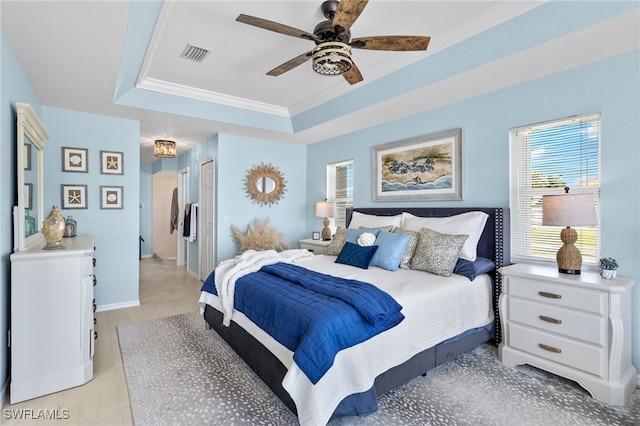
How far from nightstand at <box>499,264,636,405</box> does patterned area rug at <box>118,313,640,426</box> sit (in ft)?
0.44

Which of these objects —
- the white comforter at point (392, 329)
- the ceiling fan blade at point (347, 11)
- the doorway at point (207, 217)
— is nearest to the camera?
the white comforter at point (392, 329)

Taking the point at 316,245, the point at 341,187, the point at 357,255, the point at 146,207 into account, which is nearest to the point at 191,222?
the point at 316,245

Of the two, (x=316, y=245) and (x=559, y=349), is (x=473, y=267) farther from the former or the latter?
(x=316, y=245)

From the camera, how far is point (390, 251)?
3.08 m

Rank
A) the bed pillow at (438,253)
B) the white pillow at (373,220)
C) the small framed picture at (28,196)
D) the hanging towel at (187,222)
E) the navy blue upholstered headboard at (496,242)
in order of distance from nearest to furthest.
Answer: the small framed picture at (28,196) → the bed pillow at (438,253) → the navy blue upholstered headboard at (496,242) → the white pillow at (373,220) → the hanging towel at (187,222)

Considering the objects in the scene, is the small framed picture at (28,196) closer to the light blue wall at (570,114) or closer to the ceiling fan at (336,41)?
the ceiling fan at (336,41)

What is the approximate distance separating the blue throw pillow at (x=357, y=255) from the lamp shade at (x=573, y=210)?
150cm

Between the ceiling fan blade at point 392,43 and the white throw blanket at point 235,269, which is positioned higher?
the ceiling fan blade at point 392,43

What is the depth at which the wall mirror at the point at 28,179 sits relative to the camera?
236cm

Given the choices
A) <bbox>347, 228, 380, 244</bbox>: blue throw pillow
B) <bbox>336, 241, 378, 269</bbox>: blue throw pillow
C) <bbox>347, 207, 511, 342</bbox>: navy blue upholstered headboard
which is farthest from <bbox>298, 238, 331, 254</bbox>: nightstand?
<bbox>347, 207, 511, 342</bbox>: navy blue upholstered headboard

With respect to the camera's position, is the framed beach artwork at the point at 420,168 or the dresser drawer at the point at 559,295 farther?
the framed beach artwork at the point at 420,168

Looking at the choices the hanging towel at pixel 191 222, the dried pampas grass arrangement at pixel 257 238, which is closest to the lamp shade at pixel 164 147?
the hanging towel at pixel 191 222

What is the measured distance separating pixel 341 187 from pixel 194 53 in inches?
113

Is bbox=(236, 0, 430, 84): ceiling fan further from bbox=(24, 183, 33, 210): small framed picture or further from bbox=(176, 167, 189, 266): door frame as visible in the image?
bbox=(176, 167, 189, 266): door frame
